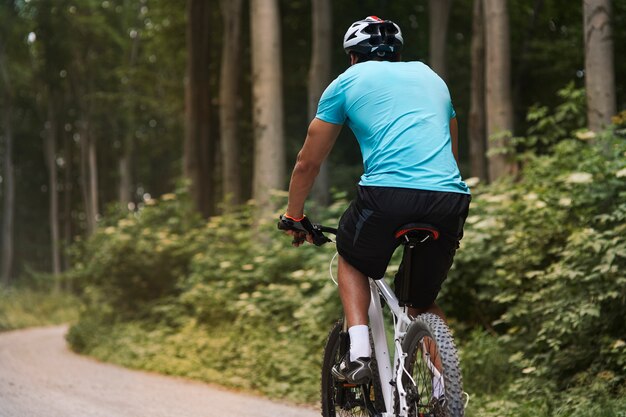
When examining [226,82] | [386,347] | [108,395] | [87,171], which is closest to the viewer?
[386,347]

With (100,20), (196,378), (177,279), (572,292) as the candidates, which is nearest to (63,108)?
(100,20)

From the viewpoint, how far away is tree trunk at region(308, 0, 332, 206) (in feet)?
57.5

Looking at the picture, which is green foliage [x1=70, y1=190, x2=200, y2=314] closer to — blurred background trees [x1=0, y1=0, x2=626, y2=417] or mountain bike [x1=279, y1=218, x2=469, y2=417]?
blurred background trees [x1=0, y1=0, x2=626, y2=417]

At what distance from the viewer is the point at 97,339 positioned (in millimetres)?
14156

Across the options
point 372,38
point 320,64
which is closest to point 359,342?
point 372,38

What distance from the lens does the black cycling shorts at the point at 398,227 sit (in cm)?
410

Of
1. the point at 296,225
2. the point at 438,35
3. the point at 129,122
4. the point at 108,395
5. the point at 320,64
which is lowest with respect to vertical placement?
the point at 129,122

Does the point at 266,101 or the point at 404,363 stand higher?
the point at 266,101

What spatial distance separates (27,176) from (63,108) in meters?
15.5

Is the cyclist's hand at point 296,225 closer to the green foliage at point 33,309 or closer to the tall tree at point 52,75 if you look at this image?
the green foliage at point 33,309

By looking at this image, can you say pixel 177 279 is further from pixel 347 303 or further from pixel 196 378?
pixel 347 303

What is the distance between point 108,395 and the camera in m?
8.65

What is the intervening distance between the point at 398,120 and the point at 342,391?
1466 millimetres

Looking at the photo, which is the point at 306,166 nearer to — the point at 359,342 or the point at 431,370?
the point at 359,342
